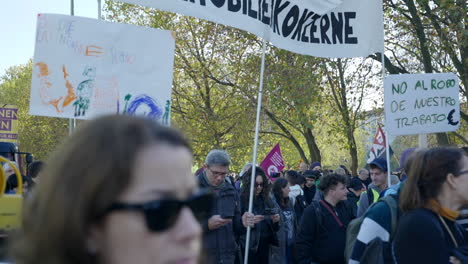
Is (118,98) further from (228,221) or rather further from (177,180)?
(177,180)

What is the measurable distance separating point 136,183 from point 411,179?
103 inches

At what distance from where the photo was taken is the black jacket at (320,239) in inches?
263

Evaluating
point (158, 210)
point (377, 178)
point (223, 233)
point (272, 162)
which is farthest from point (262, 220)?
point (272, 162)

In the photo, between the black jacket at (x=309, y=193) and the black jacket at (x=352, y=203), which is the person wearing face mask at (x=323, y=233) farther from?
the black jacket at (x=309, y=193)

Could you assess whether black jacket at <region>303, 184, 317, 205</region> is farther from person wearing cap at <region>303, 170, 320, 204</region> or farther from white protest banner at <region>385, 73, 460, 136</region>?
white protest banner at <region>385, 73, 460, 136</region>

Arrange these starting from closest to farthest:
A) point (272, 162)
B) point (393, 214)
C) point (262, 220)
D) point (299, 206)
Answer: point (393, 214) → point (262, 220) → point (299, 206) → point (272, 162)

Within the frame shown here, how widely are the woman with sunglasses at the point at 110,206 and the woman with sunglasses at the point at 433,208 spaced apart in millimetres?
2251

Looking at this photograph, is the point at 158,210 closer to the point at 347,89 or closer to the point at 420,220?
the point at 420,220

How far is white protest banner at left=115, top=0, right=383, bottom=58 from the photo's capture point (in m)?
6.57

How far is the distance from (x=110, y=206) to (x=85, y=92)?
4.58m

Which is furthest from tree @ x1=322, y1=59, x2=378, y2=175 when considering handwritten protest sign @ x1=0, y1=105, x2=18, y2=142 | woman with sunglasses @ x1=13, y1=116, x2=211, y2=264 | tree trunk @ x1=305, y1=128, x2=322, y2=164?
woman with sunglasses @ x1=13, y1=116, x2=211, y2=264

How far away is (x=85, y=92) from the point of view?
5.69 m

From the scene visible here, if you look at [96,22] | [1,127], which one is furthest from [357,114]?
[96,22]

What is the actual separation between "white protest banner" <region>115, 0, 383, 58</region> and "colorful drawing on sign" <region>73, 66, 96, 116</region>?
0.80 metres
